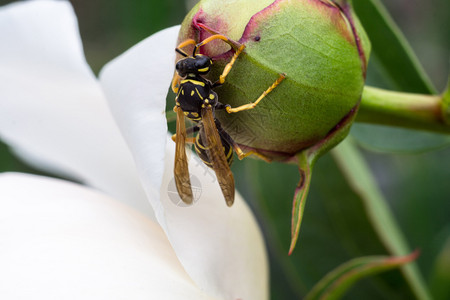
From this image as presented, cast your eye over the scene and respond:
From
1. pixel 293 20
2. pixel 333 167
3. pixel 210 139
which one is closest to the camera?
pixel 293 20

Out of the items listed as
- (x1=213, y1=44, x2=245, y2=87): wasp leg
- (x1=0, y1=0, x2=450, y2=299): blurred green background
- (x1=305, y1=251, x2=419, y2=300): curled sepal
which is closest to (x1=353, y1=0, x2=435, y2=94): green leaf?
(x1=0, y1=0, x2=450, y2=299): blurred green background

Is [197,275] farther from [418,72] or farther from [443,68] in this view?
[443,68]

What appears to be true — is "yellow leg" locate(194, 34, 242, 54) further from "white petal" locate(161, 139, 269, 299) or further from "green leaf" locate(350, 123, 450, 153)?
"green leaf" locate(350, 123, 450, 153)

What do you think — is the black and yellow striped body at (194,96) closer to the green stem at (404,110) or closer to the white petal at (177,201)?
the white petal at (177,201)

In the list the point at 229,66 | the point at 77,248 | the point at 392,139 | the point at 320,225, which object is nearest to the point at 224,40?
the point at 229,66

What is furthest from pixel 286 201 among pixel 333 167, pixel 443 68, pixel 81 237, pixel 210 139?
pixel 443 68
